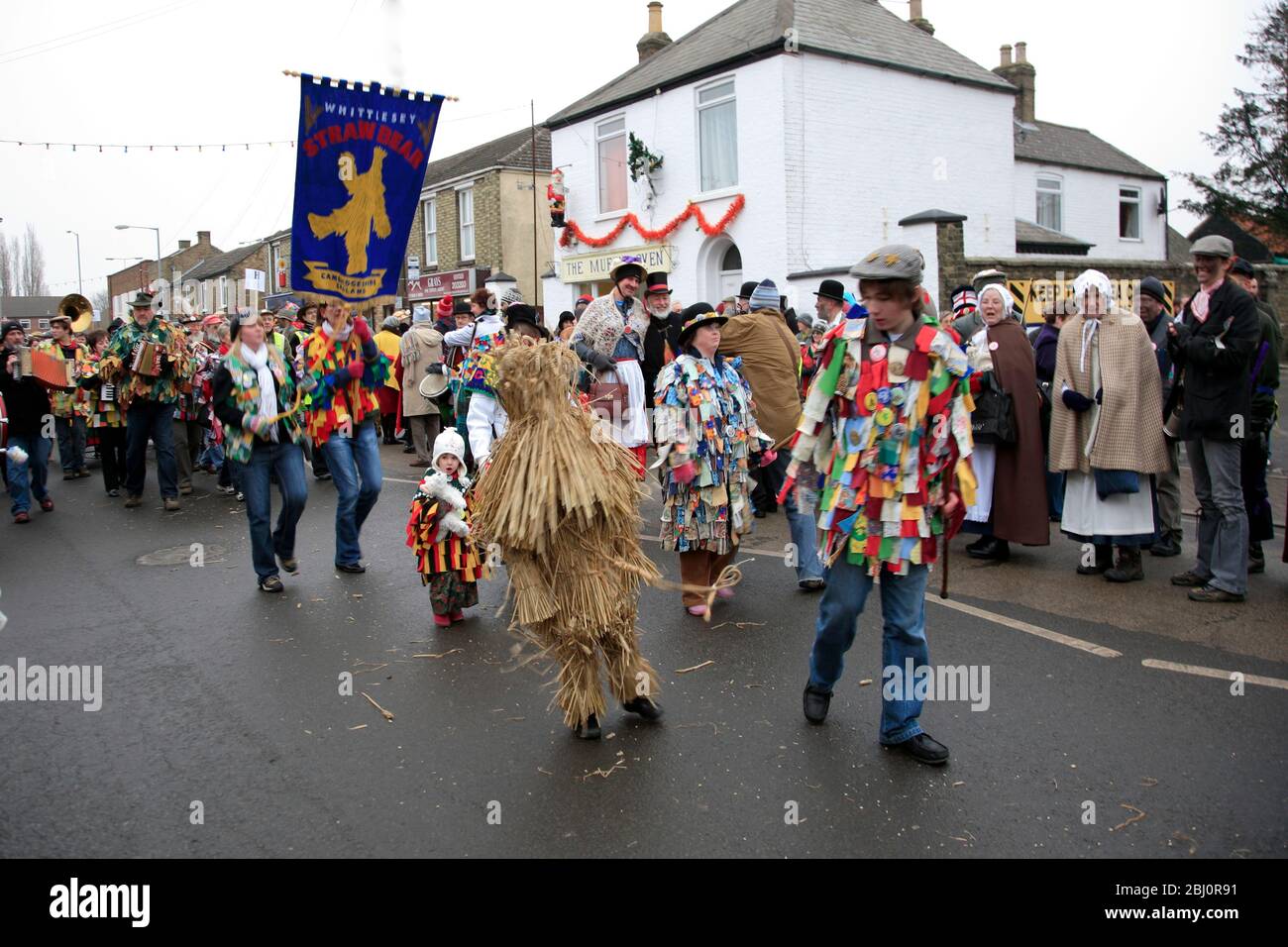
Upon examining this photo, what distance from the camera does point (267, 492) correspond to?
282 inches

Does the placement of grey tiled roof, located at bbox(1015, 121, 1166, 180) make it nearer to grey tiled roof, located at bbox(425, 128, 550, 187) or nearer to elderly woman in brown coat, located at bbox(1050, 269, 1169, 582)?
grey tiled roof, located at bbox(425, 128, 550, 187)

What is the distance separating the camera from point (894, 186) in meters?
20.6

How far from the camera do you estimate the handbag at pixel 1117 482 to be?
6770mm

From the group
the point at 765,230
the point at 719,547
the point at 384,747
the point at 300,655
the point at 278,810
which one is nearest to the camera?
the point at 278,810

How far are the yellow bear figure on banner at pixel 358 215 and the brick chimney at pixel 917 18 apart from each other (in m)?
24.2

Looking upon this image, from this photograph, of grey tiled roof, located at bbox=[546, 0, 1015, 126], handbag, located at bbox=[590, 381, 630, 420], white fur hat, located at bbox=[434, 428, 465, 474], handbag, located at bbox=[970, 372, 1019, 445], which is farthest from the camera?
grey tiled roof, located at bbox=[546, 0, 1015, 126]

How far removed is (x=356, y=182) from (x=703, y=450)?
118 inches

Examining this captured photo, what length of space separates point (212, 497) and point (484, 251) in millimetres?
18366

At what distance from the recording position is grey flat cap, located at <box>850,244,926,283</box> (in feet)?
13.4

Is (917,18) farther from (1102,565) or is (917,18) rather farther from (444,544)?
(444,544)

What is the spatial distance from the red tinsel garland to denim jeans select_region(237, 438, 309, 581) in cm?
1425

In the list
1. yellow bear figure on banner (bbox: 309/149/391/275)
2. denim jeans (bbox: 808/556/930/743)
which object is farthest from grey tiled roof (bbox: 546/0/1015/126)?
denim jeans (bbox: 808/556/930/743)
